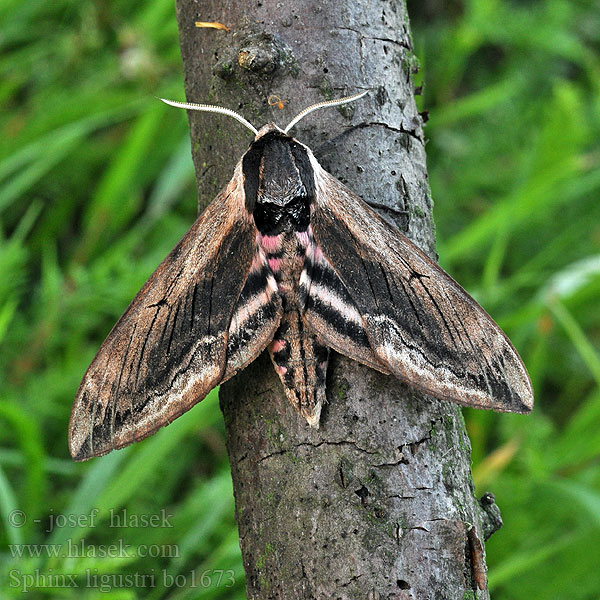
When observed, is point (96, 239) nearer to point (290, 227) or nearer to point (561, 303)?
point (290, 227)

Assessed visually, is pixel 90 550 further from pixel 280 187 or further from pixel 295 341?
pixel 280 187

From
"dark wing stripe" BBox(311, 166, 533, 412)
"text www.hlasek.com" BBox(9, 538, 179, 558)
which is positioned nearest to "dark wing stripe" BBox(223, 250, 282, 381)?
"dark wing stripe" BBox(311, 166, 533, 412)

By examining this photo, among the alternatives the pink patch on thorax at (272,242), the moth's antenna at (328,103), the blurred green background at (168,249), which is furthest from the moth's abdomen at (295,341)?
the blurred green background at (168,249)

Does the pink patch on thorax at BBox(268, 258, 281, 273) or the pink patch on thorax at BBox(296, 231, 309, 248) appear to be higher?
the pink patch on thorax at BBox(296, 231, 309, 248)

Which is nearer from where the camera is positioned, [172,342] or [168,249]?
[172,342]

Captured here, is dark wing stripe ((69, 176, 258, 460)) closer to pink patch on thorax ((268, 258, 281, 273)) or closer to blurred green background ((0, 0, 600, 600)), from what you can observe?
pink patch on thorax ((268, 258, 281, 273))

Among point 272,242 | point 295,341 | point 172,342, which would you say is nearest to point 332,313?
point 295,341

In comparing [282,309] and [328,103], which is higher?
[328,103]
